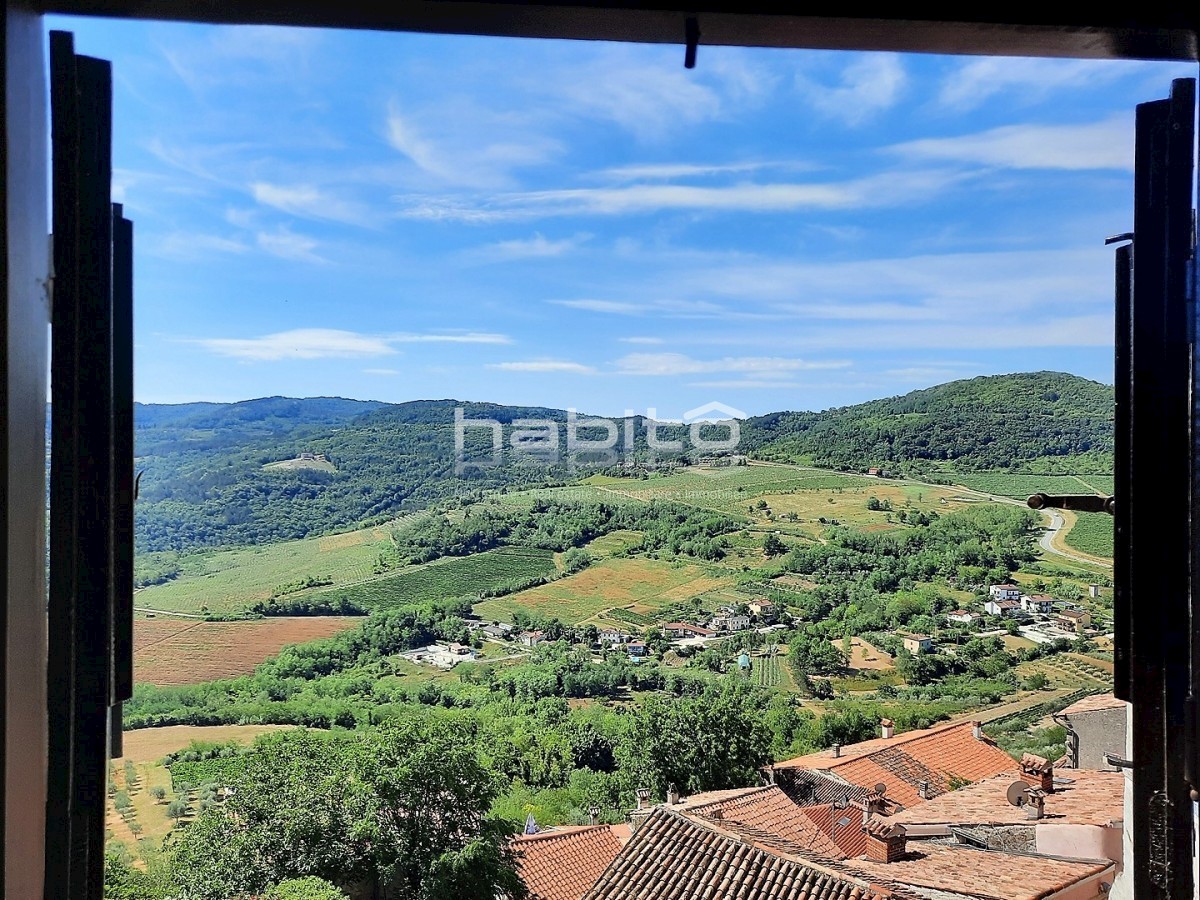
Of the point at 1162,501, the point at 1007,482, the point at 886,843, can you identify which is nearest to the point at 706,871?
the point at 886,843

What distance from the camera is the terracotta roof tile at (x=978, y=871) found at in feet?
6.58

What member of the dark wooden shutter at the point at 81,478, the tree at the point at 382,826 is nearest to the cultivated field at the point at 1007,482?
the dark wooden shutter at the point at 81,478

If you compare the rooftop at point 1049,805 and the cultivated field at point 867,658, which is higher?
the rooftop at point 1049,805

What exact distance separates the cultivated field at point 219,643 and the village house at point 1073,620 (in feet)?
17.1

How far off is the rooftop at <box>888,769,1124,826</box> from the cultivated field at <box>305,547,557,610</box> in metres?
4.74

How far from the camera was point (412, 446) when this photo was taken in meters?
6.70

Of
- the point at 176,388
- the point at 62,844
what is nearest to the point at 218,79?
the point at 176,388

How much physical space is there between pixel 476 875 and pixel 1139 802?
388 cm

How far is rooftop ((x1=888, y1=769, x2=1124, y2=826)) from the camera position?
2275mm

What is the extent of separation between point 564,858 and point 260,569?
10.2ft

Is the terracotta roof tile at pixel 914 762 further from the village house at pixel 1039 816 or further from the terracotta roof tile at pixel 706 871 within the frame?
the terracotta roof tile at pixel 706 871

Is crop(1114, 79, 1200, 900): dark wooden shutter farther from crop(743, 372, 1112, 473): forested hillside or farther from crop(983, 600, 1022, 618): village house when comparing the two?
crop(983, 600, 1022, 618): village house

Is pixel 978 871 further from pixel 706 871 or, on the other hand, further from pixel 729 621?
pixel 729 621

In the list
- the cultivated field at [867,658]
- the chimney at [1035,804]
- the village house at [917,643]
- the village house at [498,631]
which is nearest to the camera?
the chimney at [1035,804]
